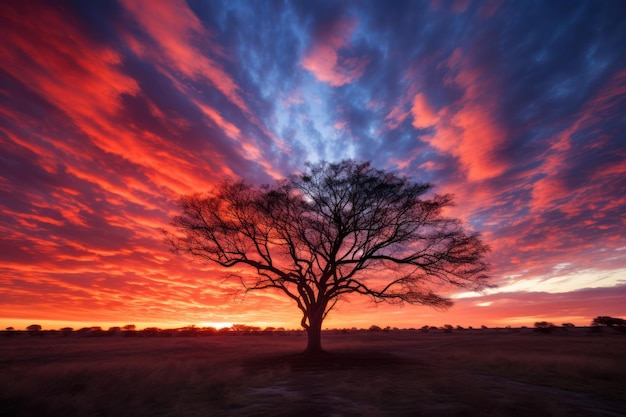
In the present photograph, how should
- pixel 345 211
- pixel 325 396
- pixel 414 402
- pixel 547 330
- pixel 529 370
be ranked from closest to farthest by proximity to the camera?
pixel 414 402 → pixel 325 396 → pixel 529 370 → pixel 345 211 → pixel 547 330

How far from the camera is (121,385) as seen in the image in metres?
11.7

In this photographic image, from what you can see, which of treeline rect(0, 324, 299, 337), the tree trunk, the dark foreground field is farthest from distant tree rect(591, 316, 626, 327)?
treeline rect(0, 324, 299, 337)

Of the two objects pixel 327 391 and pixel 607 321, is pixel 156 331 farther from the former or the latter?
pixel 607 321

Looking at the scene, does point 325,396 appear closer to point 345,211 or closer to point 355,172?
point 345,211

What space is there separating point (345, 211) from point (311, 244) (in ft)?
11.6

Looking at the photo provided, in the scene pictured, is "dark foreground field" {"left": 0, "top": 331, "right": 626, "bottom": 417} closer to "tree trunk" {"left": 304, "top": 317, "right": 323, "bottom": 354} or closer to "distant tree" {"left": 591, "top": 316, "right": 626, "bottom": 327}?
"tree trunk" {"left": 304, "top": 317, "right": 323, "bottom": 354}

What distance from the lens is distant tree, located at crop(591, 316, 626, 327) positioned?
171ft

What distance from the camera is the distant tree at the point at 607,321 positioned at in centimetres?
5217

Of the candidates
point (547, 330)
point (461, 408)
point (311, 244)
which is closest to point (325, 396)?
point (461, 408)

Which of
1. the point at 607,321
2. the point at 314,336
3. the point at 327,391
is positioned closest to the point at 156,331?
the point at 314,336

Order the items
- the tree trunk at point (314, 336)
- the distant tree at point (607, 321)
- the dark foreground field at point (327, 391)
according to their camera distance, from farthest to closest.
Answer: the distant tree at point (607, 321) < the tree trunk at point (314, 336) < the dark foreground field at point (327, 391)

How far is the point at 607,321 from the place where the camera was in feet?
177

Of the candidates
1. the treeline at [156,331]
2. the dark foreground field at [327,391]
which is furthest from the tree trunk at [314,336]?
the treeline at [156,331]

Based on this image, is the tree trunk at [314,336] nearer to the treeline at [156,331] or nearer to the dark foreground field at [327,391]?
the dark foreground field at [327,391]
